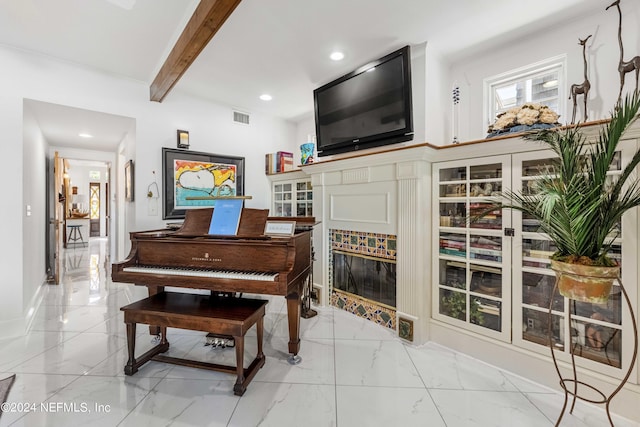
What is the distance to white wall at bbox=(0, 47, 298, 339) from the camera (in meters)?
2.47

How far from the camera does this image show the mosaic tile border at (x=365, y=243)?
2.68 meters

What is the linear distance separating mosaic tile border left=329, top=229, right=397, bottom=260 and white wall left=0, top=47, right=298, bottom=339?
1.60 meters

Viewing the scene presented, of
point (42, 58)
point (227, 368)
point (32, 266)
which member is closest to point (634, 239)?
point (227, 368)

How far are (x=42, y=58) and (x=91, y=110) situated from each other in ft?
1.74

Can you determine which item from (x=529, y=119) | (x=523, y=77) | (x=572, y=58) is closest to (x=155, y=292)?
(x=529, y=119)

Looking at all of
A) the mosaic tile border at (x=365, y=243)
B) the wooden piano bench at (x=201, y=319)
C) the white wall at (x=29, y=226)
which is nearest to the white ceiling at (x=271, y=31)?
the white wall at (x=29, y=226)

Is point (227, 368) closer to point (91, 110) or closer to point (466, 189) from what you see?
point (466, 189)

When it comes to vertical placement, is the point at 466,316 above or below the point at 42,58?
below

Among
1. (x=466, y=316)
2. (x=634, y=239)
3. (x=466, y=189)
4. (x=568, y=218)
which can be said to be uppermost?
(x=466, y=189)

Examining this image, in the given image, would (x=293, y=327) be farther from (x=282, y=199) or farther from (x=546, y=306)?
(x=282, y=199)

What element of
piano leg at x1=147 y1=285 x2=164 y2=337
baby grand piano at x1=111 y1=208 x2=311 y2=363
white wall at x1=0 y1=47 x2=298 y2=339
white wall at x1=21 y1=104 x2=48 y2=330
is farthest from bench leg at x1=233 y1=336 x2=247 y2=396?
white wall at x1=21 y1=104 x2=48 y2=330

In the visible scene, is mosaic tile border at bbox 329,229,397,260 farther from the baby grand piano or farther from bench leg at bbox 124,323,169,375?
bench leg at bbox 124,323,169,375

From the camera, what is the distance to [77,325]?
2666 millimetres

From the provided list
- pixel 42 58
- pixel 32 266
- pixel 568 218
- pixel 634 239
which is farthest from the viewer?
pixel 32 266
